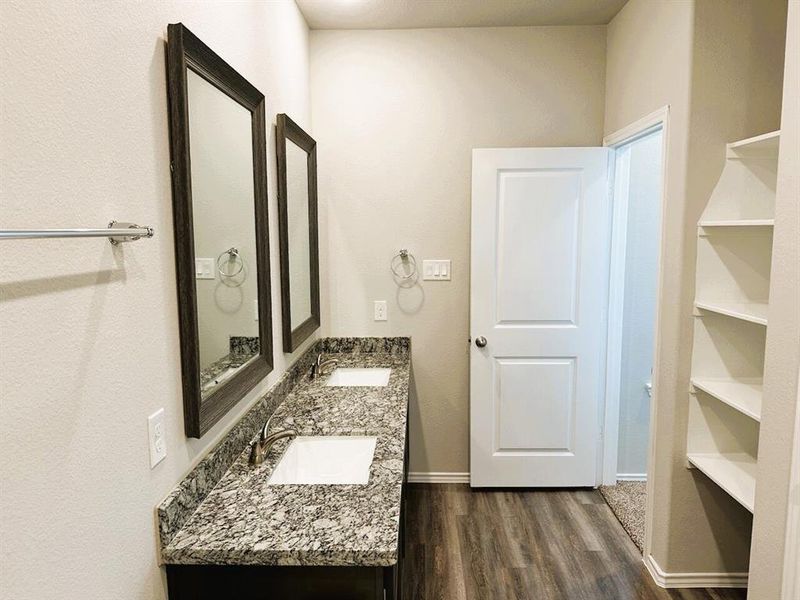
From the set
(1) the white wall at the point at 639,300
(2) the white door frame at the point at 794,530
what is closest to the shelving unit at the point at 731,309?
(2) the white door frame at the point at 794,530

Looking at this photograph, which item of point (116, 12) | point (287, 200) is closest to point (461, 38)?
point (287, 200)

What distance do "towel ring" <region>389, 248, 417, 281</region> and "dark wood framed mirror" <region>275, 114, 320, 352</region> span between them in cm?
46

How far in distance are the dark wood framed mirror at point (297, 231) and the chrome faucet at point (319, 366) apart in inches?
6.6

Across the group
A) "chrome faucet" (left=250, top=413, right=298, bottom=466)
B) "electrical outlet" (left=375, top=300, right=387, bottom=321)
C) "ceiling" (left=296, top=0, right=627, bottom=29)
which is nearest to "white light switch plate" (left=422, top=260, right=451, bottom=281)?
"electrical outlet" (left=375, top=300, right=387, bottom=321)

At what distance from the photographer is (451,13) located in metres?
2.95

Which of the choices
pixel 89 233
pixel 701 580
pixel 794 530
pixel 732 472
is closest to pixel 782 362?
pixel 794 530

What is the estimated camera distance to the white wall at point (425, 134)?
3170 mm

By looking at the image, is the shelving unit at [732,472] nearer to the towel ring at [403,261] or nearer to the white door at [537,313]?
the white door at [537,313]

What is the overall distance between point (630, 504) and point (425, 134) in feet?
7.92

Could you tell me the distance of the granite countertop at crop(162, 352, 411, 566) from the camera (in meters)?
1.24

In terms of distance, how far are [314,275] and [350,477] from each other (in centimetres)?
142

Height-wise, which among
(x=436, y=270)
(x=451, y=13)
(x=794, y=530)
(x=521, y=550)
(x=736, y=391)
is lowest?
(x=521, y=550)

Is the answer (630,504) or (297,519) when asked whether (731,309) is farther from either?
(297,519)

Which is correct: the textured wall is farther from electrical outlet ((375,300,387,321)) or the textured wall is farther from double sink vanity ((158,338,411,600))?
electrical outlet ((375,300,387,321))
